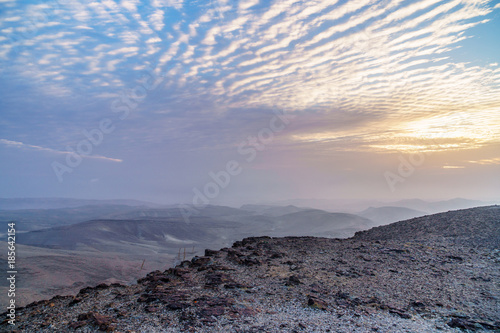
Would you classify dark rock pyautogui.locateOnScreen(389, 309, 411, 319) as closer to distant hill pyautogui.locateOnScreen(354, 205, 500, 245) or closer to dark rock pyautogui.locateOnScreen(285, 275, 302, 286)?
dark rock pyautogui.locateOnScreen(285, 275, 302, 286)

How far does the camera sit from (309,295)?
916 cm

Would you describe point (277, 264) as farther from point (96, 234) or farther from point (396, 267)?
point (96, 234)

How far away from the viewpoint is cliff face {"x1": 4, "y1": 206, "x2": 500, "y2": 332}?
7.51 m

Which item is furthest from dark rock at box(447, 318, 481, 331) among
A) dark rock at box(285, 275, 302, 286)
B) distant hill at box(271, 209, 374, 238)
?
distant hill at box(271, 209, 374, 238)

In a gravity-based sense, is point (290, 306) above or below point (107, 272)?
above

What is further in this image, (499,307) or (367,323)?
(499,307)

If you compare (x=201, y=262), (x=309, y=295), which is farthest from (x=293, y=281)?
(x=201, y=262)

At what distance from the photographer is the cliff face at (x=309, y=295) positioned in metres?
7.51

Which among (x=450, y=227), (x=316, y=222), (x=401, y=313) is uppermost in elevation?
(x=450, y=227)

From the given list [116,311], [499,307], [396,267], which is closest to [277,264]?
[396,267]

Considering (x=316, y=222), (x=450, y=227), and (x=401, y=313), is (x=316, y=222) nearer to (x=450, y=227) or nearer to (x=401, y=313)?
(x=450, y=227)

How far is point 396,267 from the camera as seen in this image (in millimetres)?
11992

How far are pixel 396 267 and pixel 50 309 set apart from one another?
44.3 ft

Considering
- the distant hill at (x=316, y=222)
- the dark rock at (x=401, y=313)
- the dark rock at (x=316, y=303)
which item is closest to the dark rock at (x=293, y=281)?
the dark rock at (x=316, y=303)
